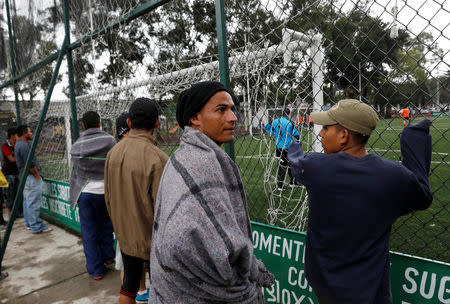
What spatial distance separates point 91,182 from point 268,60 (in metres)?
2.29

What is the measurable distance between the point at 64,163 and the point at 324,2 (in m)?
8.14

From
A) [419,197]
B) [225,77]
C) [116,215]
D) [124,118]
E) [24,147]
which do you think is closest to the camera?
[419,197]

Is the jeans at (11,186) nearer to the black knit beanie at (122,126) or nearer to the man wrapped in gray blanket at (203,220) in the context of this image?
the black knit beanie at (122,126)

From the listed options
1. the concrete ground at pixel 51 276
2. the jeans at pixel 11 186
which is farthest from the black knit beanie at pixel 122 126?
the jeans at pixel 11 186

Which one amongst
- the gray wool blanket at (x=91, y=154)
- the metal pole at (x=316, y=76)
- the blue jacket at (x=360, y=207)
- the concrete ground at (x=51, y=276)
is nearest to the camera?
the blue jacket at (x=360, y=207)

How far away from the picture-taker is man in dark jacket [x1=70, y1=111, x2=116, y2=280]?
3.23m

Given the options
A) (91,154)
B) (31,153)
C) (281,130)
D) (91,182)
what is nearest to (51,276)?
(91,182)

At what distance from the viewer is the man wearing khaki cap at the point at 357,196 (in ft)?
3.92

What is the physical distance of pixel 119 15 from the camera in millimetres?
2787

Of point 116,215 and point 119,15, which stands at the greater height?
point 119,15

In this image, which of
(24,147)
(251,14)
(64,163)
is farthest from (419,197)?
(64,163)

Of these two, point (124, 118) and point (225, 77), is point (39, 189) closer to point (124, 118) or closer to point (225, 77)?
point (124, 118)

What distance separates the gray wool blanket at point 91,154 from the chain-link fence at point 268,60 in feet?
2.65

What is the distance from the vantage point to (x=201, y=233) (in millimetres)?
974
